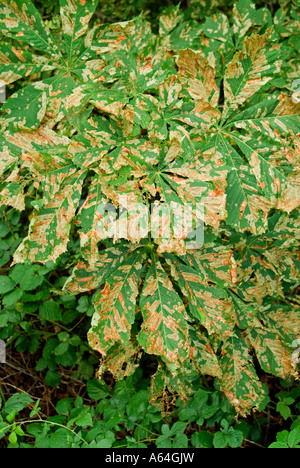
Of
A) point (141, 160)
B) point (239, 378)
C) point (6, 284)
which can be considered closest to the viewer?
point (141, 160)

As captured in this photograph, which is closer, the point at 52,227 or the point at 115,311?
the point at 52,227

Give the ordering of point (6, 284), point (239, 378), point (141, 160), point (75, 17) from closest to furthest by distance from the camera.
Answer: point (141, 160) → point (75, 17) → point (239, 378) → point (6, 284)

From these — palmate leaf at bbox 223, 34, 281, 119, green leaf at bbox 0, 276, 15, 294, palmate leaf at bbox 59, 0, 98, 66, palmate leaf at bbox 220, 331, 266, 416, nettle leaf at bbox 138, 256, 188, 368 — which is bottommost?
palmate leaf at bbox 220, 331, 266, 416

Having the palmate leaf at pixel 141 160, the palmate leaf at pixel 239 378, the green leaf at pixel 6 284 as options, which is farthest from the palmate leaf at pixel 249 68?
the green leaf at pixel 6 284

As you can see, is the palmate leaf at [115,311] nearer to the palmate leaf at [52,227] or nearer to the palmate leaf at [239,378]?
the palmate leaf at [52,227]

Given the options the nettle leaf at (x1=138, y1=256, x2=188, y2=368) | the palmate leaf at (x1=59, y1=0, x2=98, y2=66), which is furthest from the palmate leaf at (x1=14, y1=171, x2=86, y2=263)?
the palmate leaf at (x1=59, y1=0, x2=98, y2=66)

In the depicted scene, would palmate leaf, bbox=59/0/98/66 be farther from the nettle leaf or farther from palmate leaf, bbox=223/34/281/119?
the nettle leaf

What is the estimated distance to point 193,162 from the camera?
111 cm

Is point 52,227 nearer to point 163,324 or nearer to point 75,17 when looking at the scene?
point 163,324

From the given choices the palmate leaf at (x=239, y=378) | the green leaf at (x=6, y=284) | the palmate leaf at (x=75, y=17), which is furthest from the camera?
the green leaf at (x=6, y=284)

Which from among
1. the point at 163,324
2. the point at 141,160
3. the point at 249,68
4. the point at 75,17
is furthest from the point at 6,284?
the point at 249,68

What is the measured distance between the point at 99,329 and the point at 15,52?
980mm

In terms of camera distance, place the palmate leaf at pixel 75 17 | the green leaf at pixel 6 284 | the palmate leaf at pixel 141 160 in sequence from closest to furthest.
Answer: the palmate leaf at pixel 141 160 < the palmate leaf at pixel 75 17 < the green leaf at pixel 6 284

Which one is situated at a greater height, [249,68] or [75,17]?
[75,17]
